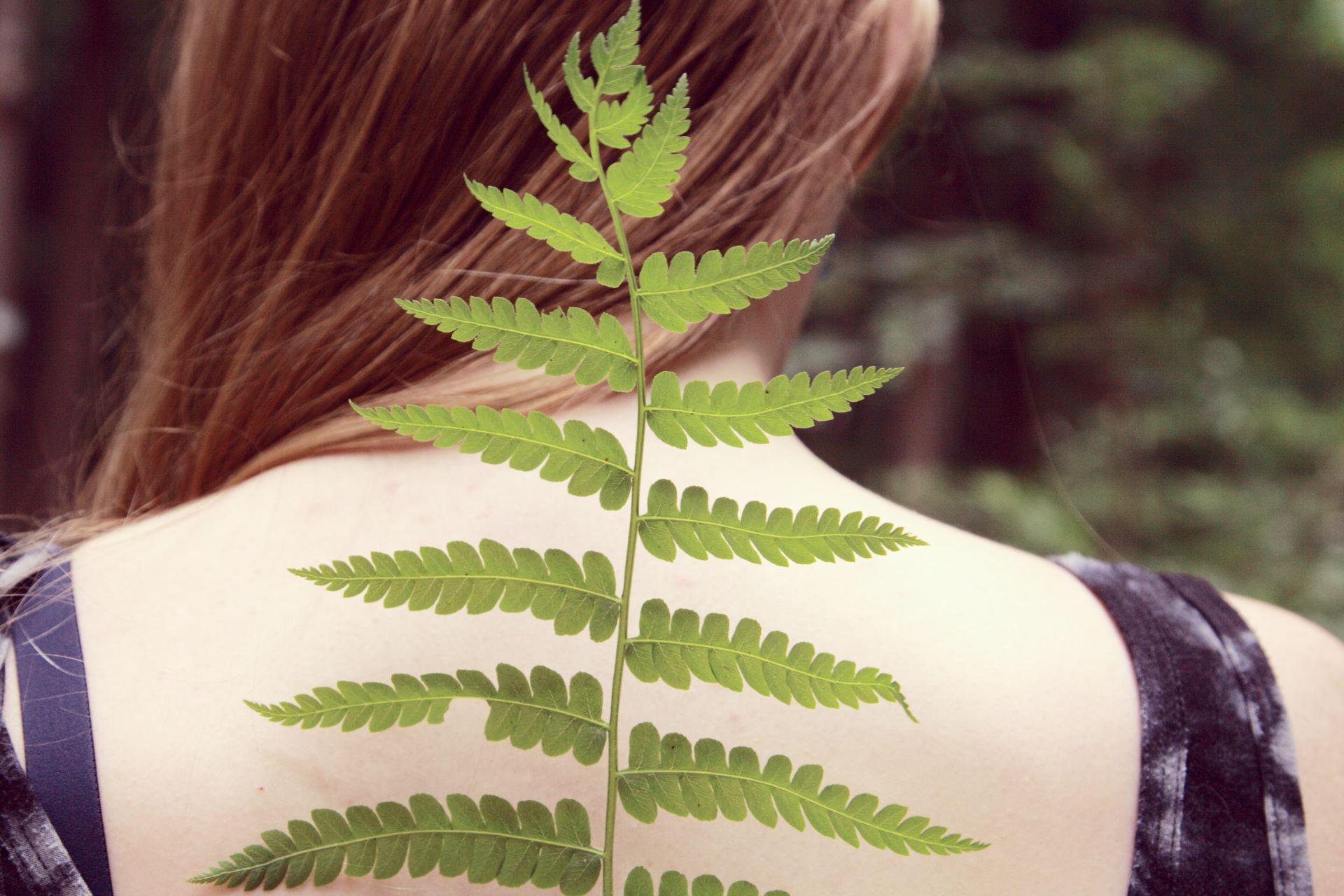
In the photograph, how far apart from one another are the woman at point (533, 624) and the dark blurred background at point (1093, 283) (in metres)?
3.42

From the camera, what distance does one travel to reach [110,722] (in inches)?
35.3

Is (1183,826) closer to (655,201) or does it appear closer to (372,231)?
(655,201)

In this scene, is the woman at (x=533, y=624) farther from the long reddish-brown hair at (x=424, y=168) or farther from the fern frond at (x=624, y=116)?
the fern frond at (x=624, y=116)

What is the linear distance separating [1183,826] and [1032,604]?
237 mm

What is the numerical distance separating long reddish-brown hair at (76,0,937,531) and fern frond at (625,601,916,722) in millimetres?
454

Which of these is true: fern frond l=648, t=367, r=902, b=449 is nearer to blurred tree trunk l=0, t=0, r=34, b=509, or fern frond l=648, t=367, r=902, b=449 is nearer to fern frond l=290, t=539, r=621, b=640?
fern frond l=290, t=539, r=621, b=640

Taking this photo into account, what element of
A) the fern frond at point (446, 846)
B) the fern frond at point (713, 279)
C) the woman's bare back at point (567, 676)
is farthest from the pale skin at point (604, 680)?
the fern frond at point (713, 279)

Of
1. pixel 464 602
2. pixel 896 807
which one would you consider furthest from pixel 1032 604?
pixel 464 602

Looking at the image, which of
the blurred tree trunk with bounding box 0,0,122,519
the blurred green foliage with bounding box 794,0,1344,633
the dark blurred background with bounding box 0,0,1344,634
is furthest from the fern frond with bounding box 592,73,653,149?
the blurred tree trunk with bounding box 0,0,122,519

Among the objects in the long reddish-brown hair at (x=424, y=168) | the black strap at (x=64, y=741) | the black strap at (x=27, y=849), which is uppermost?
the long reddish-brown hair at (x=424, y=168)

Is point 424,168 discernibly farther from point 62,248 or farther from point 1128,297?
point 62,248

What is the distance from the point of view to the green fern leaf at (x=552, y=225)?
1.63ft

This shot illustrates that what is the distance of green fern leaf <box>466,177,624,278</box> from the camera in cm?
50

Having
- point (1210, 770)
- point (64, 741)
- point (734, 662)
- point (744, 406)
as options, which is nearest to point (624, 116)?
point (744, 406)
